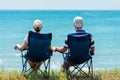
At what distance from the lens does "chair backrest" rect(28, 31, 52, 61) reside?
9.02 m

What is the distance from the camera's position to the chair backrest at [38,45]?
902 centimetres

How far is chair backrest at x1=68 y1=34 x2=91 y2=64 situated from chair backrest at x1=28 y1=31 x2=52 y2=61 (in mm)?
416

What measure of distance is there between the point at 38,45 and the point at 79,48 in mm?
742

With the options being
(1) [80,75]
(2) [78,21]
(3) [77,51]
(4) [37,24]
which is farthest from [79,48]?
(4) [37,24]

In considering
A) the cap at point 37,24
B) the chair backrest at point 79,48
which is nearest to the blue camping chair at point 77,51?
the chair backrest at point 79,48

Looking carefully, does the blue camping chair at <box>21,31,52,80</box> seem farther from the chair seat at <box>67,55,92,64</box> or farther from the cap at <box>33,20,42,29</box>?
the chair seat at <box>67,55,92,64</box>

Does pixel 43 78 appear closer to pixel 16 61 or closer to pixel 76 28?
pixel 76 28

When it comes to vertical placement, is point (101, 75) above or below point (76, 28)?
below

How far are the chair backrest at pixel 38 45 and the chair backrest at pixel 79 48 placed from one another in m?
0.42

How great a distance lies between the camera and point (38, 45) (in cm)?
905

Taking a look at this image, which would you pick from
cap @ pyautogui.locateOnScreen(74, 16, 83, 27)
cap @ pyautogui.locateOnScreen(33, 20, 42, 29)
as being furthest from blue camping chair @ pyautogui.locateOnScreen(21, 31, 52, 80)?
cap @ pyautogui.locateOnScreen(74, 16, 83, 27)

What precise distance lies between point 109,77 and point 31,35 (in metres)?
1.70

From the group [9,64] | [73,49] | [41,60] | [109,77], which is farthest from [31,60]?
[9,64]

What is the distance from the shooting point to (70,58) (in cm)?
911
